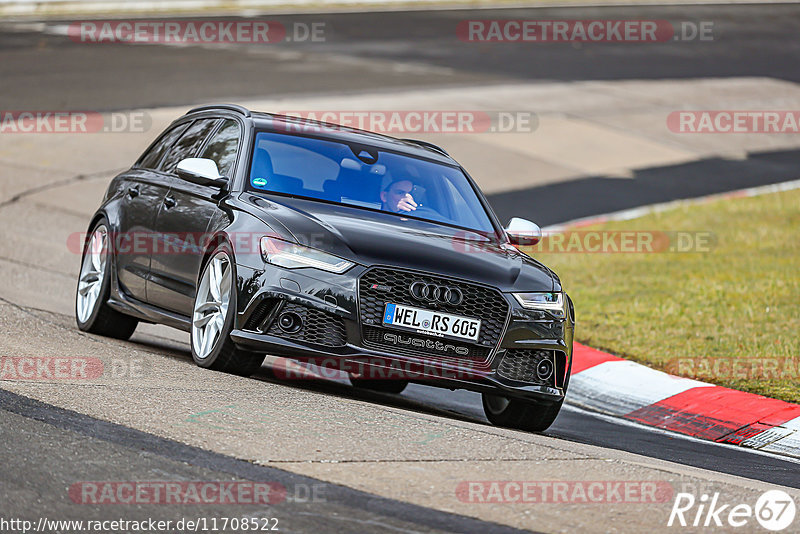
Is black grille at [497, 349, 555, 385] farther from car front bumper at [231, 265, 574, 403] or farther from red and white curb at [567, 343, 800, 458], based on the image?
red and white curb at [567, 343, 800, 458]

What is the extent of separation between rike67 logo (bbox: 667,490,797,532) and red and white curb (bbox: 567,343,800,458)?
2831 mm

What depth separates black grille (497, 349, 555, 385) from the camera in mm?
7516

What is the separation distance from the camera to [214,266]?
25.8ft

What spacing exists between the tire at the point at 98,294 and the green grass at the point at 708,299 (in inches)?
158

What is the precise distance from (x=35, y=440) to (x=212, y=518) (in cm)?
123

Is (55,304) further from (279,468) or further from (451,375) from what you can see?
(279,468)

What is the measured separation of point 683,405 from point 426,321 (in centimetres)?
287

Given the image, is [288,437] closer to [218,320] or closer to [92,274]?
[218,320]

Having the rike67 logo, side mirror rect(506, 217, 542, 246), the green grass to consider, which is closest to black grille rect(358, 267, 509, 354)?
side mirror rect(506, 217, 542, 246)

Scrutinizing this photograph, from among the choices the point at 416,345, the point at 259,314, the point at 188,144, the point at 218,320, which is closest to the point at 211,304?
the point at 218,320

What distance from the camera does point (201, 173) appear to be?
8203 millimetres

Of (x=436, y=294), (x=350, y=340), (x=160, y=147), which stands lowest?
(x=350, y=340)

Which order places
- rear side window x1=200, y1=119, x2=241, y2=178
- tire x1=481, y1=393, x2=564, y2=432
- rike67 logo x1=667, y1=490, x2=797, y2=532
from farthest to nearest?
rear side window x1=200, y1=119, x2=241, y2=178 < tire x1=481, y1=393, x2=564, y2=432 < rike67 logo x1=667, y1=490, x2=797, y2=532

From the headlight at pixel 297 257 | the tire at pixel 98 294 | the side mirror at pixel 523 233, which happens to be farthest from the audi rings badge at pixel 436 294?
the tire at pixel 98 294
